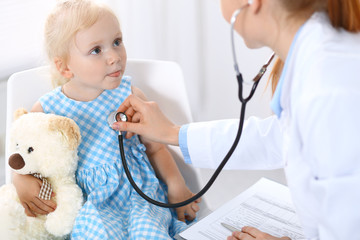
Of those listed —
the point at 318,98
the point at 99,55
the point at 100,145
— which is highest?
the point at 318,98

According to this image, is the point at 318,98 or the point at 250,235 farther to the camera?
the point at 250,235

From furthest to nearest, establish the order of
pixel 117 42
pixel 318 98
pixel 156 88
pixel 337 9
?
pixel 156 88, pixel 117 42, pixel 337 9, pixel 318 98

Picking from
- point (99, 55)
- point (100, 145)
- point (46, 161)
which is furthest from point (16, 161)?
point (99, 55)

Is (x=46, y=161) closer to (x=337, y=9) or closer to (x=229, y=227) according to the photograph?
(x=229, y=227)

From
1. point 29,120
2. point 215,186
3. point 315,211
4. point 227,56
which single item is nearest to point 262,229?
point 315,211

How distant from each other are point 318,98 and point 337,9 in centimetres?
22

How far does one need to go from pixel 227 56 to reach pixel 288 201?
108 cm

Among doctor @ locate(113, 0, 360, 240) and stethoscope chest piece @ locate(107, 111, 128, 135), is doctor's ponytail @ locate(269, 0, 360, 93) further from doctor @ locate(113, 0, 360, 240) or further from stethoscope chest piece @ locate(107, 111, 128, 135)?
stethoscope chest piece @ locate(107, 111, 128, 135)

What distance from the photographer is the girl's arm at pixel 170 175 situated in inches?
53.5

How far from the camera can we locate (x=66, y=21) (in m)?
1.26

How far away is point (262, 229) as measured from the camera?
118 cm

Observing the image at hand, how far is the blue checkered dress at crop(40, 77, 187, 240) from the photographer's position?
116cm

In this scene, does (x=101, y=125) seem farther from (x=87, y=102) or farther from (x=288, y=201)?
(x=288, y=201)

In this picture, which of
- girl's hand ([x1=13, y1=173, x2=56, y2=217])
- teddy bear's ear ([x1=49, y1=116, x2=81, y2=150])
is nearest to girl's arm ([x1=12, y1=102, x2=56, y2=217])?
girl's hand ([x1=13, y1=173, x2=56, y2=217])
